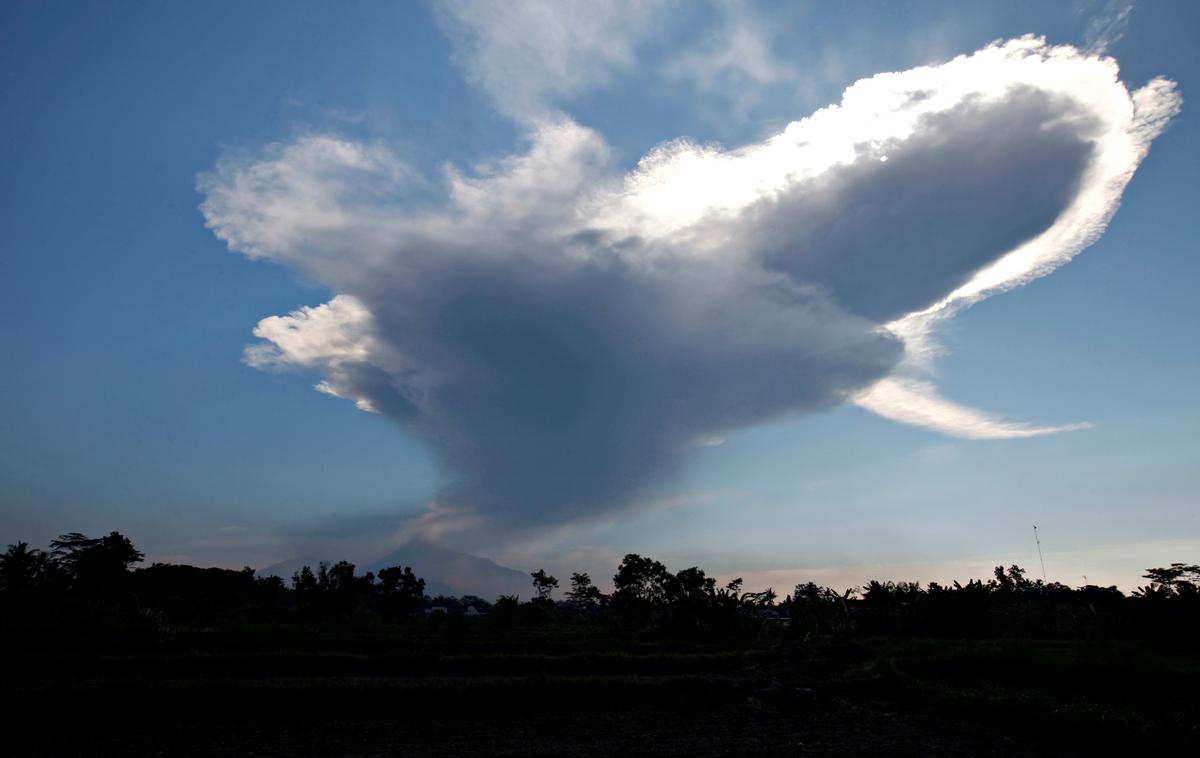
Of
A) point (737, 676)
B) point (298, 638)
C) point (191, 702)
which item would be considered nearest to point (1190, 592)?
point (737, 676)

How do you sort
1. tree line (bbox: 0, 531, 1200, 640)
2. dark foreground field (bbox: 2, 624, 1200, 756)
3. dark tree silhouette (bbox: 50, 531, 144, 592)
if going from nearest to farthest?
1. dark foreground field (bbox: 2, 624, 1200, 756)
2. tree line (bbox: 0, 531, 1200, 640)
3. dark tree silhouette (bbox: 50, 531, 144, 592)

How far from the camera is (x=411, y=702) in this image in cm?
1927

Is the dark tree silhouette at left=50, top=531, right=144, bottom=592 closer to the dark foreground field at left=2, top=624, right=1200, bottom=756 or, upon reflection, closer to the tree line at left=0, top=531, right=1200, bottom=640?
the tree line at left=0, top=531, right=1200, bottom=640

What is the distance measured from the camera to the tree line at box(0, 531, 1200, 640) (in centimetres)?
4094

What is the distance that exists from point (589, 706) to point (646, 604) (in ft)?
200

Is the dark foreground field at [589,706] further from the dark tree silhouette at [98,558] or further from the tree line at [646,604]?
the dark tree silhouette at [98,558]

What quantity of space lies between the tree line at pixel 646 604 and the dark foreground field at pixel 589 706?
40.2 ft

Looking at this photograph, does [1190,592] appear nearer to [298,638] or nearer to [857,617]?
[857,617]

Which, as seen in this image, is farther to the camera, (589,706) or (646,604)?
(646,604)

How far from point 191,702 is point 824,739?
652 inches

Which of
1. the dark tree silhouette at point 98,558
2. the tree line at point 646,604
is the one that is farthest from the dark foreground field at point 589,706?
the dark tree silhouette at point 98,558

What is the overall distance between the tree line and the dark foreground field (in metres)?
12.3

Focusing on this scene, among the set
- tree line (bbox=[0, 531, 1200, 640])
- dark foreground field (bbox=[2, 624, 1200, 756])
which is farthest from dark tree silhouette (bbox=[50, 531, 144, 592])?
dark foreground field (bbox=[2, 624, 1200, 756])

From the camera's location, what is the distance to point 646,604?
7931 cm
